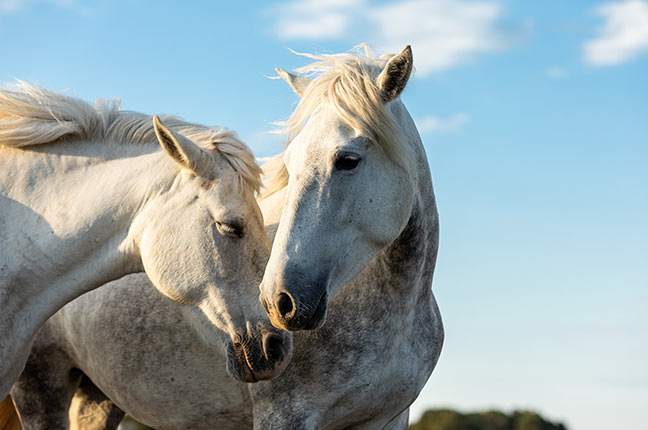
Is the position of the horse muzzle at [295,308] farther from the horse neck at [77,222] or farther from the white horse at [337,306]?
the horse neck at [77,222]

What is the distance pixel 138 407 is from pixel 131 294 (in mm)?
794

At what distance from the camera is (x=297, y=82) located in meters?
4.62

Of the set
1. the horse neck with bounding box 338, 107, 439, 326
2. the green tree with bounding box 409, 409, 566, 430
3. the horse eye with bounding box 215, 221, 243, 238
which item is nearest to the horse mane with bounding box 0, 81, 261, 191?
the horse eye with bounding box 215, 221, 243, 238

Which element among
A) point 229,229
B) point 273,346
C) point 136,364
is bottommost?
point 136,364

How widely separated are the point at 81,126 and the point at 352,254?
201 centimetres

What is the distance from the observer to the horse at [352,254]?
3.57 metres

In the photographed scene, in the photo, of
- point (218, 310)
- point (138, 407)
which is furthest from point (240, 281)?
point (138, 407)

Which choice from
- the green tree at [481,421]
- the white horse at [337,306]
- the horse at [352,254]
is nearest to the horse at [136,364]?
the white horse at [337,306]

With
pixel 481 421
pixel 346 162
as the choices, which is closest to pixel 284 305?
pixel 346 162

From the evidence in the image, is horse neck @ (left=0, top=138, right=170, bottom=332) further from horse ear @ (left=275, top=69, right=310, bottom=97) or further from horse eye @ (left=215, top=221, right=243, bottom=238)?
horse ear @ (left=275, top=69, right=310, bottom=97)

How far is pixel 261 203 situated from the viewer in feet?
17.2

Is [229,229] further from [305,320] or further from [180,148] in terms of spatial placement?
[305,320]

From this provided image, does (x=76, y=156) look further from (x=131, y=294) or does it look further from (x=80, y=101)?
(x=131, y=294)

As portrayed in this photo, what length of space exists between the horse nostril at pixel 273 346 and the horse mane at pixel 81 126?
95 centimetres
